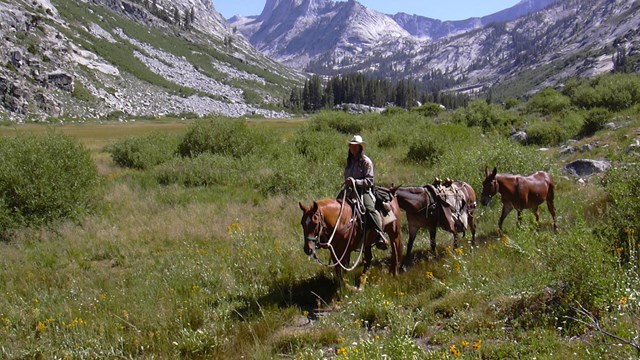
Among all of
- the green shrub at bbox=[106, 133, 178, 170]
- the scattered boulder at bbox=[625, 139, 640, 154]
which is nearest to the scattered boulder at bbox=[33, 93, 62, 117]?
the green shrub at bbox=[106, 133, 178, 170]

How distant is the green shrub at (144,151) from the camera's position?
71.7 feet

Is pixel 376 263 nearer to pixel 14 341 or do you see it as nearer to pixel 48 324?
pixel 48 324

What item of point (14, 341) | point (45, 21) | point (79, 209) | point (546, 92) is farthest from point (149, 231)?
point (45, 21)

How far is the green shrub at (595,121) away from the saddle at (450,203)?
16768mm

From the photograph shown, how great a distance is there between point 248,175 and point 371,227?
1087 centimetres

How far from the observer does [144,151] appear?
22297mm

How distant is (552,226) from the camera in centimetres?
1001

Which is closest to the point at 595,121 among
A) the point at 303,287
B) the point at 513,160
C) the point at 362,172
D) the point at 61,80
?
the point at 513,160

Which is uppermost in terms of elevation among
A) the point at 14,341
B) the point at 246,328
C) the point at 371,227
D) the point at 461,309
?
the point at 371,227

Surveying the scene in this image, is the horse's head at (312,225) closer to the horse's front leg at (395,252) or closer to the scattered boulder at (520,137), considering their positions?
the horse's front leg at (395,252)

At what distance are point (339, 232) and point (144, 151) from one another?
→ 18386 millimetres

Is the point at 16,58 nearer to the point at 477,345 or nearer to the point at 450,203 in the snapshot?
the point at 450,203

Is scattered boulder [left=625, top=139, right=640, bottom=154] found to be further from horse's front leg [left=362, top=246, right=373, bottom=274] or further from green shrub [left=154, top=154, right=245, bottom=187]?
green shrub [left=154, top=154, right=245, bottom=187]

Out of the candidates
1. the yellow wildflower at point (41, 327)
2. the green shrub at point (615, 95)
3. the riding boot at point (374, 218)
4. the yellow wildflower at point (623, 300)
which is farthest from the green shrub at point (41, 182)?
the green shrub at point (615, 95)
